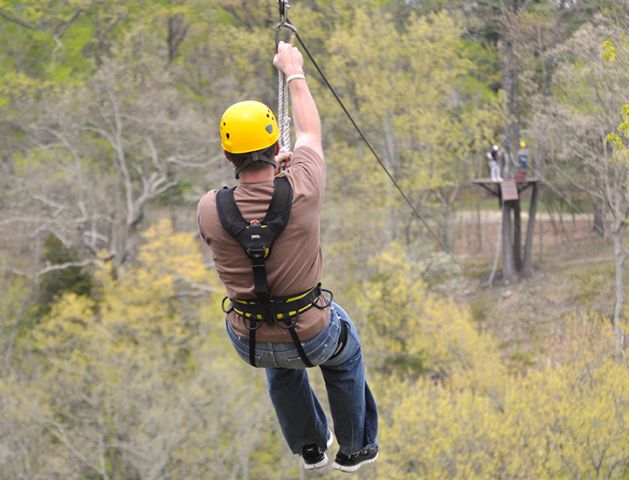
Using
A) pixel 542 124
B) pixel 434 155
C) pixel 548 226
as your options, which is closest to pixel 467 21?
pixel 434 155

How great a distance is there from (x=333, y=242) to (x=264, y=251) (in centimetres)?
1890

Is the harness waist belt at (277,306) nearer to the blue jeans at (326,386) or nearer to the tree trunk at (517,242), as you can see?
the blue jeans at (326,386)

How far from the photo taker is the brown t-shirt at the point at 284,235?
298 centimetres

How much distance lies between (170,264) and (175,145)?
3768 mm

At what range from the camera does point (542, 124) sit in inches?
688

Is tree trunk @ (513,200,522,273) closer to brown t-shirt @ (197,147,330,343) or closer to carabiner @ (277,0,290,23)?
carabiner @ (277,0,290,23)

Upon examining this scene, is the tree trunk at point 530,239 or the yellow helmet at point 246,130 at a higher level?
the yellow helmet at point 246,130

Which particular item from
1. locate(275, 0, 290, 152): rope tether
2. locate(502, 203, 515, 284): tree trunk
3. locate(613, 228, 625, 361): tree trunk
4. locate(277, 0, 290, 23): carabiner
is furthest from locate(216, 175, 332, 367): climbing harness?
locate(502, 203, 515, 284): tree trunk

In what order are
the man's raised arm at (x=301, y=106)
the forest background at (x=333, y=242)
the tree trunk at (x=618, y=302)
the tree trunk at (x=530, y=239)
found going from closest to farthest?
the man's raised arm at (x=301, y=106)
the forest background at (x=333, y=242)
the tree trunk at (x=618, y=302)
the tree trunk at (x=530, y=239)

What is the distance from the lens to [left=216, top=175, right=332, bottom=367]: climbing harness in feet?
9.70

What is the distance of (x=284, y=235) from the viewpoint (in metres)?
3.00

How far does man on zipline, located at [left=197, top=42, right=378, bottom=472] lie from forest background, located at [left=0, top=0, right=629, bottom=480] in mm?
9938

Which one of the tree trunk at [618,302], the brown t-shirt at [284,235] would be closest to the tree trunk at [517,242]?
the tree trunk at [618,302]

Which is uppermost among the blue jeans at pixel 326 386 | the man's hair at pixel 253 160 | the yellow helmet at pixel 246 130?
the yellow helmet at pixel 246 130
